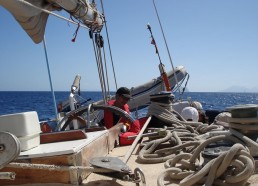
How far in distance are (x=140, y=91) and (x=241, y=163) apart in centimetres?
1302

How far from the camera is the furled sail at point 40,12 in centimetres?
376

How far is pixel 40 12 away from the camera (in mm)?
4305

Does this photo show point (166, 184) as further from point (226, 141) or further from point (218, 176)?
point (226, 141)

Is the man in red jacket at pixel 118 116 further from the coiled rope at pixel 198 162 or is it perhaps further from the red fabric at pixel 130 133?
the coiled rope at pixel 198 162

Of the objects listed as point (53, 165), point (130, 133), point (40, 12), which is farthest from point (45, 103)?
point (53, 165)

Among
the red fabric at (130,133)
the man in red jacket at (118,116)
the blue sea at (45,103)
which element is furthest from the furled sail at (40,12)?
the blue sea at (45,103)

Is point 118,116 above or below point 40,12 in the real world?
below

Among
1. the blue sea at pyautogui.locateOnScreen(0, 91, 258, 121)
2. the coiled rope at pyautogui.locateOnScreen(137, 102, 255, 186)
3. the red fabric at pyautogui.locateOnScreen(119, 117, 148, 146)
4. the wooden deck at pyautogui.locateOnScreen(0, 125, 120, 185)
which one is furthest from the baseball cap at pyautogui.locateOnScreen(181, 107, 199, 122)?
the wooden deck at pyautogui.locateOnScreen(0, 125, 120, 185)

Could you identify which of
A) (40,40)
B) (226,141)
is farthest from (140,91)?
(226,141)

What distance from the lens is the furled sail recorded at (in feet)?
12.3

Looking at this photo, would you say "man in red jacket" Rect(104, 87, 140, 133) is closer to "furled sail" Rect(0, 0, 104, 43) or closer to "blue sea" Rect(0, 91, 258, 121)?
"furled sail" Rect(0, 0, 104, 43)

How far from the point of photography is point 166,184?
6.33 ft

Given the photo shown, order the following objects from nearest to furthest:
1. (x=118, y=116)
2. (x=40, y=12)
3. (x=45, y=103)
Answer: (x=40, y=12) → (x=118, y=116) → (x=45, y=103)

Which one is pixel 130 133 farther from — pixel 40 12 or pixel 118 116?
pixel 40 12
